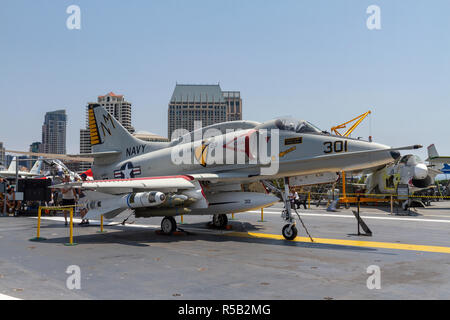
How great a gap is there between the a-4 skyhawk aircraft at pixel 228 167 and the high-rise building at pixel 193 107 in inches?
5427

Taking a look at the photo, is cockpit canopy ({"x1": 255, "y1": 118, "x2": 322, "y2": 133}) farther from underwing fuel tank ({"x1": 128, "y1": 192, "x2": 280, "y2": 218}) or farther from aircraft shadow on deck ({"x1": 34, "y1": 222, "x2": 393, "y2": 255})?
aircraft shadow on deck ({"x1": 34, "y1": 222, "x2": 393, "y2": 255})

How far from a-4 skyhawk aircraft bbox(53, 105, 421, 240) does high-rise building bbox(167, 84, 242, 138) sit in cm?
13785

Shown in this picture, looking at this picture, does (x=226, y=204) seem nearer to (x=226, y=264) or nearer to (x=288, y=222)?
(x=288, y=222)

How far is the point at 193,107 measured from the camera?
166 meters

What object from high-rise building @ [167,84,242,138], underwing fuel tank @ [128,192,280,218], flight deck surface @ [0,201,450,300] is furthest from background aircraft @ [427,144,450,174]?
high-rise building @ [167,84,242,138]

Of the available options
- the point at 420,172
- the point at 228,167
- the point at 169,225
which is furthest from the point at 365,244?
the point at 420,172

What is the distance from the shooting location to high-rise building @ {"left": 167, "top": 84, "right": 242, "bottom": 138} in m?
157

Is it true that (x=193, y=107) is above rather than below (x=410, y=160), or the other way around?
above

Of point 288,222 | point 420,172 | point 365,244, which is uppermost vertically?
point 420,172

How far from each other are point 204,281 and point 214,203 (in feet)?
23.7

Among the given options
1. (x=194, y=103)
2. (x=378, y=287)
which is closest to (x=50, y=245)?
(x=378, y=287)

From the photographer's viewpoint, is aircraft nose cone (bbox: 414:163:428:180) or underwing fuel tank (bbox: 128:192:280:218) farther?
aircraft nose cone (bbox: 414:163:428:180)

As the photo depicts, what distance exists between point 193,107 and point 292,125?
155 meters
